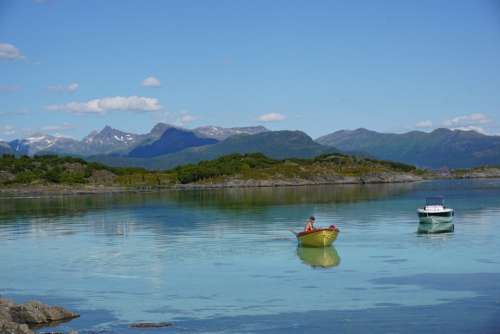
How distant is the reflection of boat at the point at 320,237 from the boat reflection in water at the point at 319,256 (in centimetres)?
33

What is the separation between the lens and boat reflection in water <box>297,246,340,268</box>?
39266 millimetres

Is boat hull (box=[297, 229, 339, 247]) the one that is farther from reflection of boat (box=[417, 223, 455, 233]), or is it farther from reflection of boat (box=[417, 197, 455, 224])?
reflection of boat (box=[417, 197, 455, 224])

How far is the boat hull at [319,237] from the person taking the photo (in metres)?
45.5

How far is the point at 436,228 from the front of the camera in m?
54.8

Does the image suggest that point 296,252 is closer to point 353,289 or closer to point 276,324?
point 353,289

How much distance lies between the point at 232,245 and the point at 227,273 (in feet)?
39.0

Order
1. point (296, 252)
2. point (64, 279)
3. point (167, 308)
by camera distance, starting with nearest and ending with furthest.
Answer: point (167, 308), point (64, 279), point (296, 252)

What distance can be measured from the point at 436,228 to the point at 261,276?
23831 mm

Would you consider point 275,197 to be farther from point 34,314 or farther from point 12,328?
point 12,328

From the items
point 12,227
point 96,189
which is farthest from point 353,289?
point 96,189

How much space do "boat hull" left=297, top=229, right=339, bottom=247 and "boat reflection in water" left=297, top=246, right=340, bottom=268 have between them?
32 cm

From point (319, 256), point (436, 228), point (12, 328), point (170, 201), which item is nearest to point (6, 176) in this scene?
point (170, 201)

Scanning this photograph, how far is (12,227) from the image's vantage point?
6906 centimetres

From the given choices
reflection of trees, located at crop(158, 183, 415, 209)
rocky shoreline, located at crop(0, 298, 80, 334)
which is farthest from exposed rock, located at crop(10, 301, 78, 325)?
reflection of trees, located at crop(158, 183, 415, 209)
